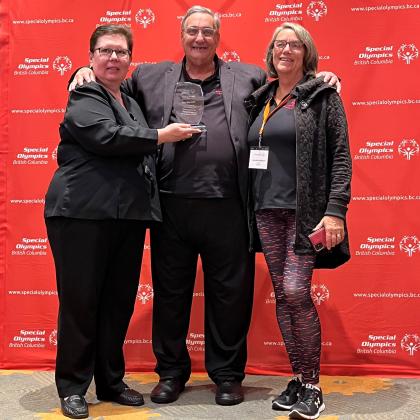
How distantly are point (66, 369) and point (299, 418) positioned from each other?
975 millimetres

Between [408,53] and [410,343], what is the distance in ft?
4.94

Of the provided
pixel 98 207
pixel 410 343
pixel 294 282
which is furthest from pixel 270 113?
pixel 410 343

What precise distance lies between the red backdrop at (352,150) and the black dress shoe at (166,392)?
580 millimetres

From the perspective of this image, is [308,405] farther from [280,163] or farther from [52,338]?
[52,338]

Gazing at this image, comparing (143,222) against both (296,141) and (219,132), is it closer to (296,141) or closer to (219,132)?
(219,132)

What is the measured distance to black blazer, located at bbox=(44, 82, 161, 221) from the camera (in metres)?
2.43

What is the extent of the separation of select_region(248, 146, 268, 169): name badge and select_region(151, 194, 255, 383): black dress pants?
0.23 meters

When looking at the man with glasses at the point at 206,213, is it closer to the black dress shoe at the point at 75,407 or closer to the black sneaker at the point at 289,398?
the black sneaker at the point at 289,398

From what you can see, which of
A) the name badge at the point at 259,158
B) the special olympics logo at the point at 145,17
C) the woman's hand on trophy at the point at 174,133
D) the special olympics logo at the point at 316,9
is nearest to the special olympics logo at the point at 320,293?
the name badge at the point at 259,158

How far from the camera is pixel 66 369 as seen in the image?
8.46 ft

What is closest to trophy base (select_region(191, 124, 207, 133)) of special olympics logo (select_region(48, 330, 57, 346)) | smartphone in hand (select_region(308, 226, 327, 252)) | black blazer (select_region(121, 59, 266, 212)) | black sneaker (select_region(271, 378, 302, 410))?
black blazer (select_region(121, 59, 266, 212))

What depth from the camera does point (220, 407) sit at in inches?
106

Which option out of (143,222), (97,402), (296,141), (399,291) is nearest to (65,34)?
(143,222)

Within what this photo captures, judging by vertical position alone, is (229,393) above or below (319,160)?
below
